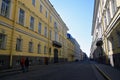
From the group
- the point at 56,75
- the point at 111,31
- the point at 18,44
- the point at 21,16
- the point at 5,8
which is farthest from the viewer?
the point at 21,16

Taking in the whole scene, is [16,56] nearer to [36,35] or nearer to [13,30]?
[13,30]

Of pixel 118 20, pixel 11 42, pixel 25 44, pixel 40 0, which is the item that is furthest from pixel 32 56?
pixel 118 20

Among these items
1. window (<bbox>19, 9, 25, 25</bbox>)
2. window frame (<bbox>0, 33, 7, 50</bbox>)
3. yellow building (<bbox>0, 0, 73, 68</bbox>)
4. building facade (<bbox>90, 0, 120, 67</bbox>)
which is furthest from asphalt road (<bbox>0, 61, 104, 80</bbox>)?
window (<bbox>19, 9, 25, 25</bbox>)

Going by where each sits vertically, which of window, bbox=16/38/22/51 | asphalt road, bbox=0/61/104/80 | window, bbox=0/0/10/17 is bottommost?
Result: asphalt road, bbox=0/61/104/80

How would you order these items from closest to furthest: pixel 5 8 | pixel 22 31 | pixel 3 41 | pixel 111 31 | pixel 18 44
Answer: pixel 3 41 < pixel 5 8 < pixel 18 44 < pixel 22 31 < pixel 111 31

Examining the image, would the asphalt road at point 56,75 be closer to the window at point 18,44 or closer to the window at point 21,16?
the window at point 18,44

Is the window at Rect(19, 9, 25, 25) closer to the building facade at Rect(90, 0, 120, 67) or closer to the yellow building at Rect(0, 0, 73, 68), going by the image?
the yellow building at Rect(0, 0, 73, 68)

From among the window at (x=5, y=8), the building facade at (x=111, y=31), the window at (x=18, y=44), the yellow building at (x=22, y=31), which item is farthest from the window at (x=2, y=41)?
the building facade at (x=111, y=31)

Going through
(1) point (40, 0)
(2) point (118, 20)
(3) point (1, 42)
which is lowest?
(3) point (1, 42)

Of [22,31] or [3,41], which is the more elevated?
[22,31]

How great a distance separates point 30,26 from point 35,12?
2970mm

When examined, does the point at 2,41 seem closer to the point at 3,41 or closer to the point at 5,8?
the point at 3,41

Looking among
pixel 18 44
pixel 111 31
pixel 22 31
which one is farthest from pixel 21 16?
pixel 111 31

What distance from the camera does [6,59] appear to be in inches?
580
